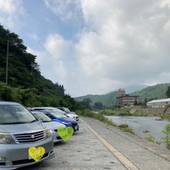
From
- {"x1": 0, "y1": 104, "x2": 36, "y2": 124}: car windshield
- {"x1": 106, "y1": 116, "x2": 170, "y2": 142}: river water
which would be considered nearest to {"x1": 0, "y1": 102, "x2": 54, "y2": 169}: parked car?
{"x1": 0, "y1": 104, "x2": 36, "y2": 124}: car windshield

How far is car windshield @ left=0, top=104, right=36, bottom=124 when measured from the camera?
9.53m

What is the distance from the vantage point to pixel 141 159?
11.1 meters

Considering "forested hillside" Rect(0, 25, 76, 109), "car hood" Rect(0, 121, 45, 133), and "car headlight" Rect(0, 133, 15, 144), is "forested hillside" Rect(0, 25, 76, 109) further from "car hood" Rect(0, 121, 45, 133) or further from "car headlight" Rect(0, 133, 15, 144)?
"car headlight" Rect(0, 133, 15, 144)

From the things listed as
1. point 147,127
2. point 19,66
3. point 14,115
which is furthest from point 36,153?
point 19,66

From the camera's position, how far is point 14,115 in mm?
9984

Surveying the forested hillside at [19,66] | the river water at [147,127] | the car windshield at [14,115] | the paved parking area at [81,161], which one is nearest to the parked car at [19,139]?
the car windshield at [14,115]

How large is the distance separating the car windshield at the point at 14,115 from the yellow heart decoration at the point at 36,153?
106cm

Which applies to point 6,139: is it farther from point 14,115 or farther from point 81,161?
point 81,161

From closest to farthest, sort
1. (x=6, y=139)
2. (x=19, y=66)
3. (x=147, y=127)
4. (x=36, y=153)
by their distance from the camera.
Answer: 1. (x=6, y=139)
2. (x=36, y=153)
3. (x=147, y=127)
4. (x=19, y=66)

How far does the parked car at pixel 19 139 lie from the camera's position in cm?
820

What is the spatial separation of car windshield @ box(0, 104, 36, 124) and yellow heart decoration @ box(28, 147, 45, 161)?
3.48 ft

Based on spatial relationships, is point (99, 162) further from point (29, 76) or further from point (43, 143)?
point (29, 76)

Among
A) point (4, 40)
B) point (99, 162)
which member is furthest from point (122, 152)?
point (4, 40)

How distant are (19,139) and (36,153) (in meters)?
0.54
